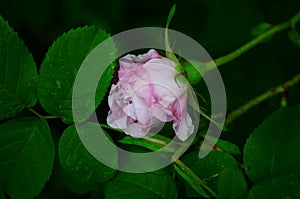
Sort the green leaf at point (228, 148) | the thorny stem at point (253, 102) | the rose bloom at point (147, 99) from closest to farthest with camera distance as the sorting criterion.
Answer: the rose bloom at point (147, 99)
the green leaf at point (228, 148)
the thorny stem at point (253, 102)

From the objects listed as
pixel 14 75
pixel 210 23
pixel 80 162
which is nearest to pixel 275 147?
pixel 80 162

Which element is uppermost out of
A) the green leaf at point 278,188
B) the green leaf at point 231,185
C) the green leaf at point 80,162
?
the green leaf at point 80,162

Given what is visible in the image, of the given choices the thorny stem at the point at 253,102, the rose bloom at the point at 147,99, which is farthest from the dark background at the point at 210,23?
the rose bloom at the point at 147,99

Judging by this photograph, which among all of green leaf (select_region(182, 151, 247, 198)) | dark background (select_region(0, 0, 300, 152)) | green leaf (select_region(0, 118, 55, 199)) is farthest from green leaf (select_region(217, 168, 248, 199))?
dark background (select_region(0, 0, 300, 152))

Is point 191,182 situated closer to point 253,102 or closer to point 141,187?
point 141,187

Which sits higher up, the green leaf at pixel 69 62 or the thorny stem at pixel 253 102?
the green leaf at pixel 69 62

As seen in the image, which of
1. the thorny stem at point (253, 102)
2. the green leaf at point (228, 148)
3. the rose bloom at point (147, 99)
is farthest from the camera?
the thorny stem at point (253, 102)

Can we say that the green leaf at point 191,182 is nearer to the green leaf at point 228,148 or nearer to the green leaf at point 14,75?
the green leaf at point 228,148

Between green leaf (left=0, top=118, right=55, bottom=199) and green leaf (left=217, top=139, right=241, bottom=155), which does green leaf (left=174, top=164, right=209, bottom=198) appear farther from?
green leaf (left=0, top=118, right=55, bottom=199)
